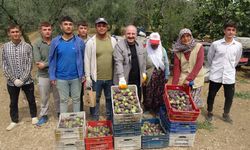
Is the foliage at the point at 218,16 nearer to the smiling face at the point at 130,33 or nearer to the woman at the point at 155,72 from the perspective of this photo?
the woman at the point at 155,72

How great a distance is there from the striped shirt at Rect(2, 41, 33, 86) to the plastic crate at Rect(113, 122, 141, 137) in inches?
75.5

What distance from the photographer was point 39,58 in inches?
183

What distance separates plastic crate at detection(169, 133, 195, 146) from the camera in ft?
14.0

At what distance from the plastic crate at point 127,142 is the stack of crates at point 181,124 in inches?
21.4

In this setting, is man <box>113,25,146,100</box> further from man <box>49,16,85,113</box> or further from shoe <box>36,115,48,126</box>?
shoe <box>36,115,48,126</box>

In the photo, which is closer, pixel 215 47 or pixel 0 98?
pixel 215 47

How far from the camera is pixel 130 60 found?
14.8 feet

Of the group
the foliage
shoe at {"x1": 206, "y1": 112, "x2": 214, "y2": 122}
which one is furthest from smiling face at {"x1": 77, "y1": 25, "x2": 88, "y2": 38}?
the foliage

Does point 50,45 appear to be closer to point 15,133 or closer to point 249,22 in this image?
point 15,133

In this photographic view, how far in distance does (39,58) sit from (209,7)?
24.7 feet

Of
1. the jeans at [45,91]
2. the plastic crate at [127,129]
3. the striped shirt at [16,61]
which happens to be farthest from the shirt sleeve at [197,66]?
the striped shirt at [16,61]

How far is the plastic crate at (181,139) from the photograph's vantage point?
426 centimetres

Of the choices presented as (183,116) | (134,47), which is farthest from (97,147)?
(134,47)

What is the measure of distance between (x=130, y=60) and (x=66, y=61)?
1065 millimetres
